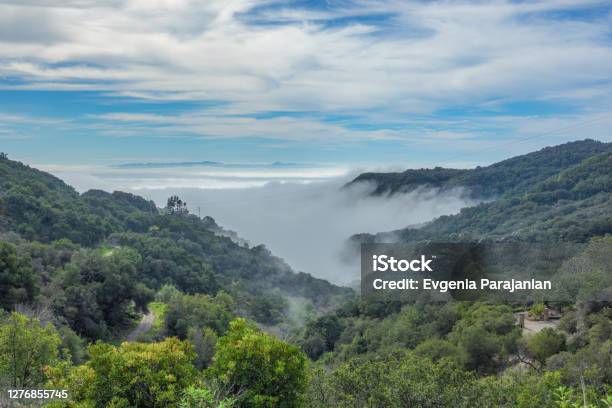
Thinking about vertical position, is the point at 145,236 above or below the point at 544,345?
above

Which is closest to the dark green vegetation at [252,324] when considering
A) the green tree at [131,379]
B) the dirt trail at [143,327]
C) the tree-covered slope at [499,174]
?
the green tree at [131,379]

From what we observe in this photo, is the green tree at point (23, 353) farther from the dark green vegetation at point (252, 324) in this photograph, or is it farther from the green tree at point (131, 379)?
the green tree at point (131, 379)

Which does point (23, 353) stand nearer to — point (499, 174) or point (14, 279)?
point (14, 279)

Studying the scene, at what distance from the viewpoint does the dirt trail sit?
127 feet

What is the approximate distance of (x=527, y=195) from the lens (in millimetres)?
111812

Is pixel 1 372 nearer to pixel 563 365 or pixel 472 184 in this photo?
pixel 563 365

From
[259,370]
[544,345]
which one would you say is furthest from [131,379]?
[544,345]

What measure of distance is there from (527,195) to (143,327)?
3484 inches

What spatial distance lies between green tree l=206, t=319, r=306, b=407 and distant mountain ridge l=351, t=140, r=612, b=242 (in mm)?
48186

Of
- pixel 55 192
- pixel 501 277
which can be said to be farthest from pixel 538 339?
pixel 55 192

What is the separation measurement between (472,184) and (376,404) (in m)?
140

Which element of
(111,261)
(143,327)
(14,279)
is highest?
(111,261)

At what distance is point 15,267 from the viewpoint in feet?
115

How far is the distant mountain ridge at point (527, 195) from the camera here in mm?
69069
